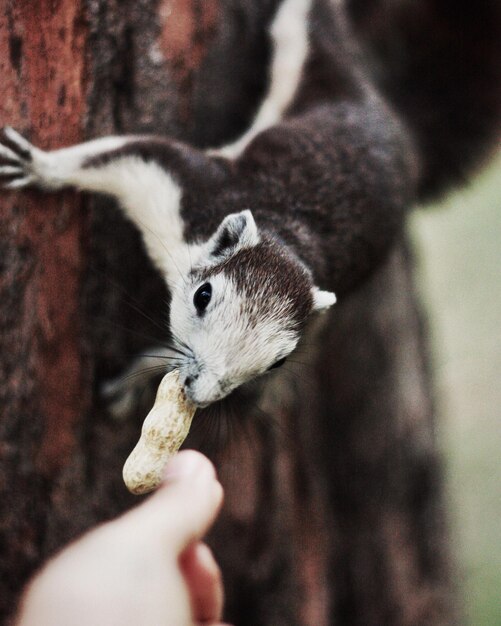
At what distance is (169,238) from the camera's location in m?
1.08

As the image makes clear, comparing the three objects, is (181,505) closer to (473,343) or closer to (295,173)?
(295,173)

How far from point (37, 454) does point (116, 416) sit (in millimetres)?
150

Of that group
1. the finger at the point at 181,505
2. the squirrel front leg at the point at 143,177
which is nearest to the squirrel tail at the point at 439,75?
the squirrel front leg at the point at 143,177

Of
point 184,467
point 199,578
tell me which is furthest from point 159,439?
point 199,578

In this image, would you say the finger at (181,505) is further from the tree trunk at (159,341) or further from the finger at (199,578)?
the tree trunk at (159,341)

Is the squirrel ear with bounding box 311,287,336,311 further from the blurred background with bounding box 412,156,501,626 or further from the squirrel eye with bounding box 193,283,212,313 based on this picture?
the blurred background with bounding box 412,156,501,626

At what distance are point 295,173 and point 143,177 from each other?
25cm

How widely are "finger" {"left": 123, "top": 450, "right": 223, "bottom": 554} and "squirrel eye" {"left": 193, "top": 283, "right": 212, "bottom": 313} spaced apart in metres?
0.21

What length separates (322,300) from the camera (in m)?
0.98

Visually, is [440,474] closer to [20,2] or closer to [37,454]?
[37,454]

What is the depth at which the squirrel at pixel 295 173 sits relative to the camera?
94cm

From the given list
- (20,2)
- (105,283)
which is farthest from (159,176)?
(20,2)

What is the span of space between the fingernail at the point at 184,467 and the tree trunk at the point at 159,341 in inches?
12.8

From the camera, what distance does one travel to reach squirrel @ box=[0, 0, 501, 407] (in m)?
0.94
